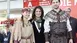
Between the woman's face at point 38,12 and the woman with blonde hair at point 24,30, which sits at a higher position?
the woman's face at point 38,12

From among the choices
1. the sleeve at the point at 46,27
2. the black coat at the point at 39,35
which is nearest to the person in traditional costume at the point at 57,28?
the sleeve at the point at 46,27

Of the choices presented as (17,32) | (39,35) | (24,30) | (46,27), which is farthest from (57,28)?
(17,32)

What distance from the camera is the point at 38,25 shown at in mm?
4039

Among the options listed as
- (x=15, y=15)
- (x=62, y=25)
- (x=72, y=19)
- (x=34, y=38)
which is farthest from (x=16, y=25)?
(x=15, y=15)

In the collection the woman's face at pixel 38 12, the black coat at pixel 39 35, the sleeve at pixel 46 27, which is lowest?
the black coat at pixel 39 35

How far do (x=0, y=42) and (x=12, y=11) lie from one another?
1.47m

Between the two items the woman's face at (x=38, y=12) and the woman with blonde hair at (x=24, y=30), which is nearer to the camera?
the woman with blonde hair at (x=24, y=30)

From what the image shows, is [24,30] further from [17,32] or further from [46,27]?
[46,27]

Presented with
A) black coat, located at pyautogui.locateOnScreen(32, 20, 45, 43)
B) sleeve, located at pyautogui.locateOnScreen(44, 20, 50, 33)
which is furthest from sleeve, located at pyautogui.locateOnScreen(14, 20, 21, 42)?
sleeve, located at pyautogui.locateOnScreen(44, 20, 50, 33)

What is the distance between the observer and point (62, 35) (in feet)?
12.4

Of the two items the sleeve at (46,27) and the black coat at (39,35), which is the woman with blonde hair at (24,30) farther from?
the sleeve at (46,27)

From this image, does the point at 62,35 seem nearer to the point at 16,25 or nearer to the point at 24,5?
the point at 16,25

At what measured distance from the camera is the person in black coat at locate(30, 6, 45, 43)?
13.1ft

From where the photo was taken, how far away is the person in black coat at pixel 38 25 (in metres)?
4.00
